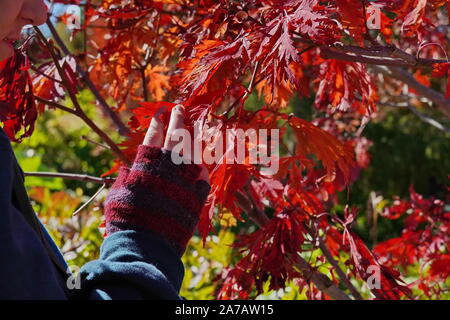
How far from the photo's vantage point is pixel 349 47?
1.50 meters

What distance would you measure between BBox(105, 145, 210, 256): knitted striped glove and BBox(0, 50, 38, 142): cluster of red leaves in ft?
1.94

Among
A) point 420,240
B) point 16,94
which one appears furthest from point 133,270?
point 420,240

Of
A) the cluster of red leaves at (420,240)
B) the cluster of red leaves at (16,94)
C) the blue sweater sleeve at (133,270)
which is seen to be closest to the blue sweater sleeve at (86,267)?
the blue sweater sleeve at (133,270)

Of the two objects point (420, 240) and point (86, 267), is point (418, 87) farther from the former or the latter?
point (86, 267)

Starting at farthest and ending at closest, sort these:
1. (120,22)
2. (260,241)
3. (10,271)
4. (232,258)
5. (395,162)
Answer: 1. (395,162)
2. (232,258)
3. (120,22)
4. (260,241)
5. (10,271)

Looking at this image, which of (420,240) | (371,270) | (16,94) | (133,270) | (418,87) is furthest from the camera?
(420,240)

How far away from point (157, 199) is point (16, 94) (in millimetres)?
738

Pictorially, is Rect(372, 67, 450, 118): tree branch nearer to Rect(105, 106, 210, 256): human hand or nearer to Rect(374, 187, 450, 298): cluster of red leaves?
Rect(374, 187, 450, 298): cluster of red leaves

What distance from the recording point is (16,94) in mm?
1544

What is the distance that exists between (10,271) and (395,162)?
6.48 metres

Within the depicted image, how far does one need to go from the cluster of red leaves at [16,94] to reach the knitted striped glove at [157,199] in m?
0.59

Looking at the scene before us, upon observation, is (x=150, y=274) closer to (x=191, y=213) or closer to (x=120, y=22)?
(x=191, y=213)

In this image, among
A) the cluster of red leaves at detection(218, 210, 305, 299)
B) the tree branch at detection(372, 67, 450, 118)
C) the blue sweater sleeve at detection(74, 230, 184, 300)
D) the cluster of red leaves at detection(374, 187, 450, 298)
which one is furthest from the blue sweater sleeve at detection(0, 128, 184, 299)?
the cluster of red leaves at detection(374, 187, 450, 298)
